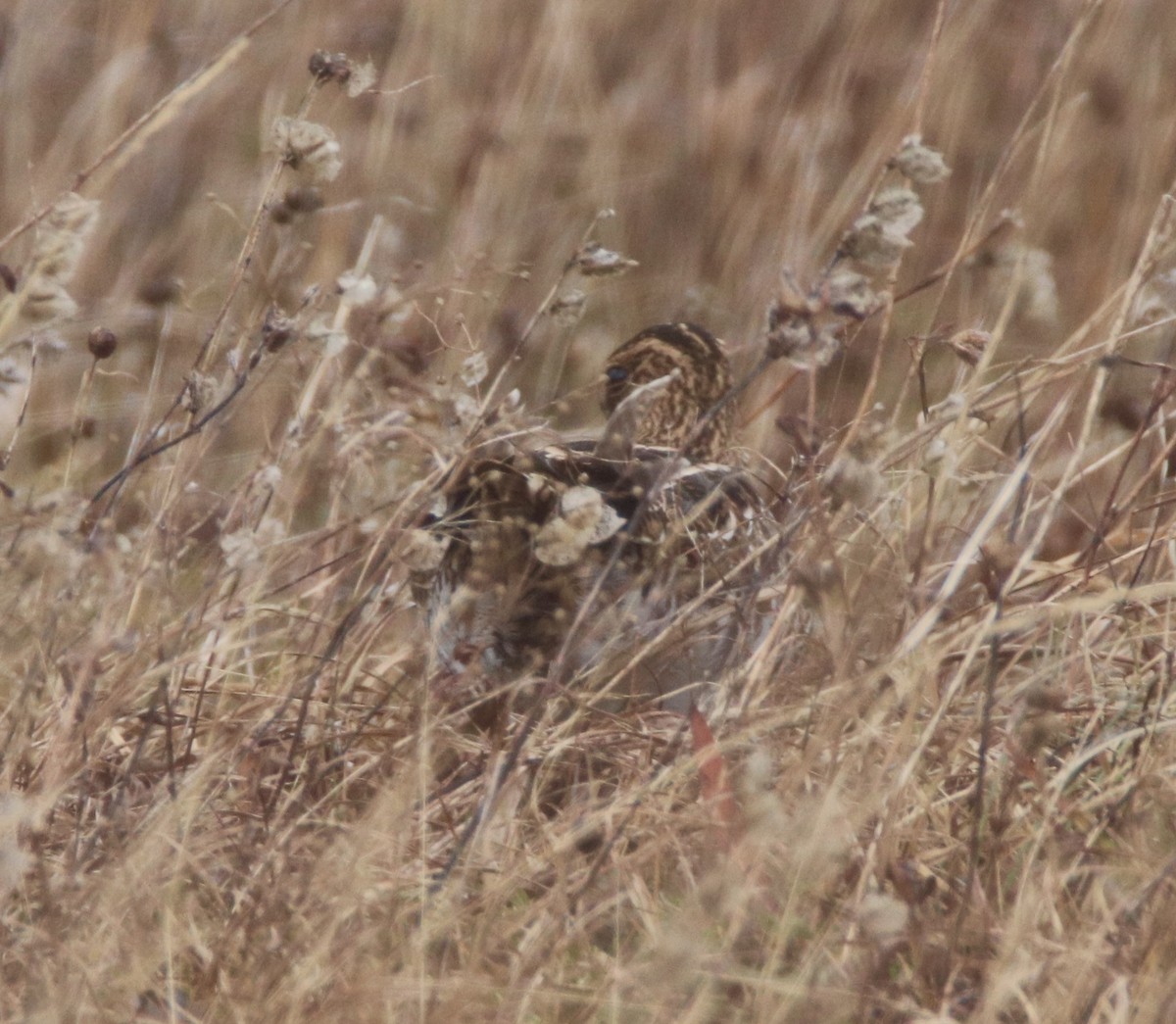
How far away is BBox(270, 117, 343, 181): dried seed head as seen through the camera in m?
2.13

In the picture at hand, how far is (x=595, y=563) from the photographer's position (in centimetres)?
268

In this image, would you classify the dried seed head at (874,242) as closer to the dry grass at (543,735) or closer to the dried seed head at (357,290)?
the dry grass at (543,735)

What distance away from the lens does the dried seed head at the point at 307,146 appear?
2135mm

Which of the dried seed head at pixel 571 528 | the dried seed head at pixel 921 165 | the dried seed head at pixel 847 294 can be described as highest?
the dried seed head at pixel 921 165

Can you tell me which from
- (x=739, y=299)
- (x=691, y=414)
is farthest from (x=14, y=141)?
(x=691, y=414)

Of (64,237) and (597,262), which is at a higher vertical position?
(64,237)

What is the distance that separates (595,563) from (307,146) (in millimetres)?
801

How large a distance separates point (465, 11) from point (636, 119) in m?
0.60

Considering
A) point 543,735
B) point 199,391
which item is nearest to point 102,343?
point 199,391

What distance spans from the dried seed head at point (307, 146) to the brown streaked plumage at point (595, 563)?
0.39 meters

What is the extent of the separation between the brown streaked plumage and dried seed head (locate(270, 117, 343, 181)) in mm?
393

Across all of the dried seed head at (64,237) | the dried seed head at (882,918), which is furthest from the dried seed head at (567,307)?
the dried seed head at (882,918)

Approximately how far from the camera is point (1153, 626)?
285 centimetres

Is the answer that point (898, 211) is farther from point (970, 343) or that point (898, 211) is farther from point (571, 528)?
point (571, 528)
